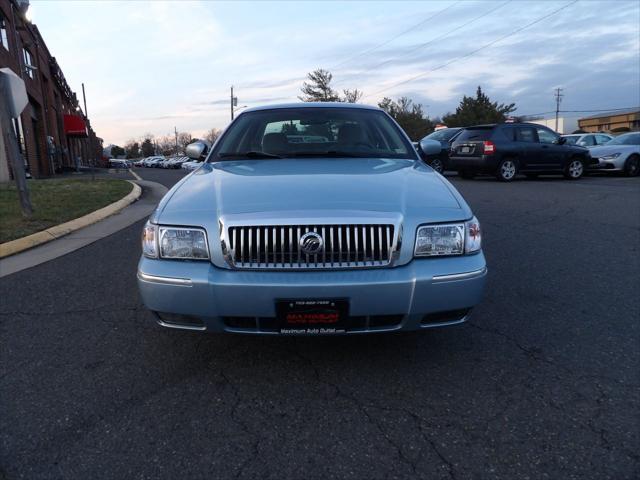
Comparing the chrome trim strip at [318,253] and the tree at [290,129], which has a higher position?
the tree at [290,129]

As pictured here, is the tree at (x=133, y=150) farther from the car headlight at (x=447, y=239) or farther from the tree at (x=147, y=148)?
the car headlight at (x=447, y=239)

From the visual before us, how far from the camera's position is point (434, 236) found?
262 centimetres

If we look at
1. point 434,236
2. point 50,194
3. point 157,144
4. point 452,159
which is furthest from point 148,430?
point 157,144

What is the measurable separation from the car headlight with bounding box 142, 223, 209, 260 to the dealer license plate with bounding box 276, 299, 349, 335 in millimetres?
508

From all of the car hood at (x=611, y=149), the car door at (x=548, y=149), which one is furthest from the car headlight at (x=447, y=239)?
the car hood at (x=611, y=149)

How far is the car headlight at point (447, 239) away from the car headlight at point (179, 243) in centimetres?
111

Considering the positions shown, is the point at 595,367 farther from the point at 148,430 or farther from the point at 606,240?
the point at 606,240

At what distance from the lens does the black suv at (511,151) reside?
14.0 meters

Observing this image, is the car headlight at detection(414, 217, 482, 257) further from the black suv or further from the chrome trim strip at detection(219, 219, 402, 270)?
the black suv

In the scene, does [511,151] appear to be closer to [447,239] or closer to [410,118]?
[447,239]

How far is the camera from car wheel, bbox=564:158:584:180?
14965 mm

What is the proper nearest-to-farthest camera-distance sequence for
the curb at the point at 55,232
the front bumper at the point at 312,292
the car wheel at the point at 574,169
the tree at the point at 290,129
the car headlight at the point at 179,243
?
the front bumper at the point at 312,292 → the car headlight at the point at 179,243 → the tree at the point at 290,129 → the curb at the point at 55,232 → the car wheel at the point at 574,169

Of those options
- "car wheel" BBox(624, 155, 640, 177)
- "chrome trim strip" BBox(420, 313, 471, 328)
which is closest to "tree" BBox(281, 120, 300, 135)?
"chrome trim strip" BBox(420, 313, 471, 328)

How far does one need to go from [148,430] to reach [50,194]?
413 inches
